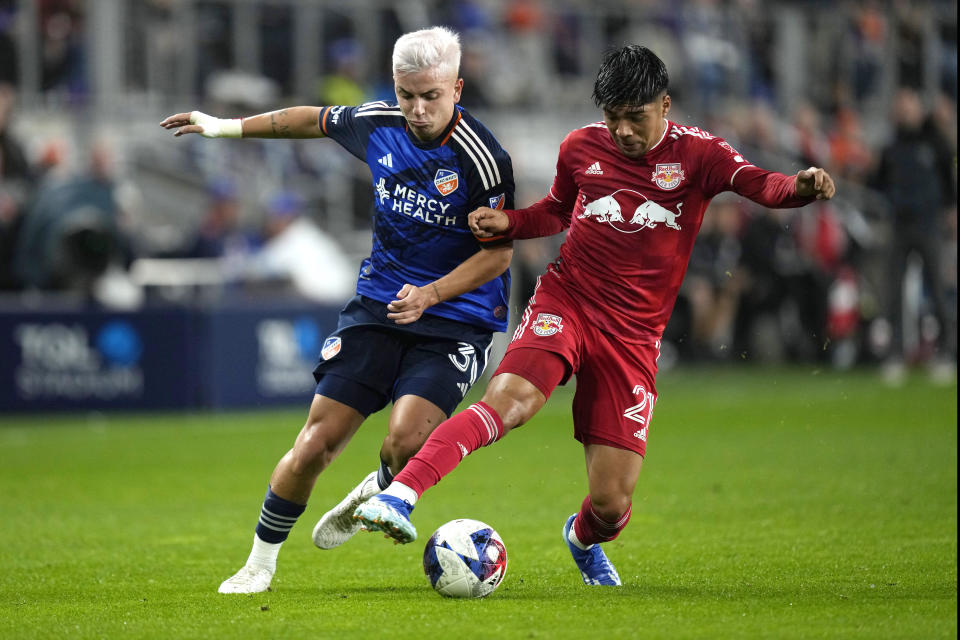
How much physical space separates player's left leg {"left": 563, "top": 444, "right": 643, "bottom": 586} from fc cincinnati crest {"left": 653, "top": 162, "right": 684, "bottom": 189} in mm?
1110

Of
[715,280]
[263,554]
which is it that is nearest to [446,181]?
[263,554]

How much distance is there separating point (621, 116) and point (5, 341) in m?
9.49

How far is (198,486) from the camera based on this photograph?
10.1 metres

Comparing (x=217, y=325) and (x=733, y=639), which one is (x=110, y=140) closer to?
(x=217, y=325)

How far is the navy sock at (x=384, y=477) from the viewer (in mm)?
6422

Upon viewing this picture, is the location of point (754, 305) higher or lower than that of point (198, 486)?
lower

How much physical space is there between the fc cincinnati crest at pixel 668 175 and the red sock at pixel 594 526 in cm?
135

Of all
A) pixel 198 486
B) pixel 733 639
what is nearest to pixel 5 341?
pixel 198 486

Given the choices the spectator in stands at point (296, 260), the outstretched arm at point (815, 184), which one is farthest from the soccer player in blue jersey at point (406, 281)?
the spectator in stands at point (296, 260)

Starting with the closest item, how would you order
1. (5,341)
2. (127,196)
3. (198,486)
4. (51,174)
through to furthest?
(198,486) < (5,341) < (51,174) < (127,196)

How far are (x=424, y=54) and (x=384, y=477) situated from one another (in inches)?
74.3

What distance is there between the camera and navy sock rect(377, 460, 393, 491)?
6.42 meters

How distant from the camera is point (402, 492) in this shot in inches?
208

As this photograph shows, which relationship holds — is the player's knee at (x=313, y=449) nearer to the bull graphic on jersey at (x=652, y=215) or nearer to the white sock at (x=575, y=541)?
the white sock at (x=575, y=541)
